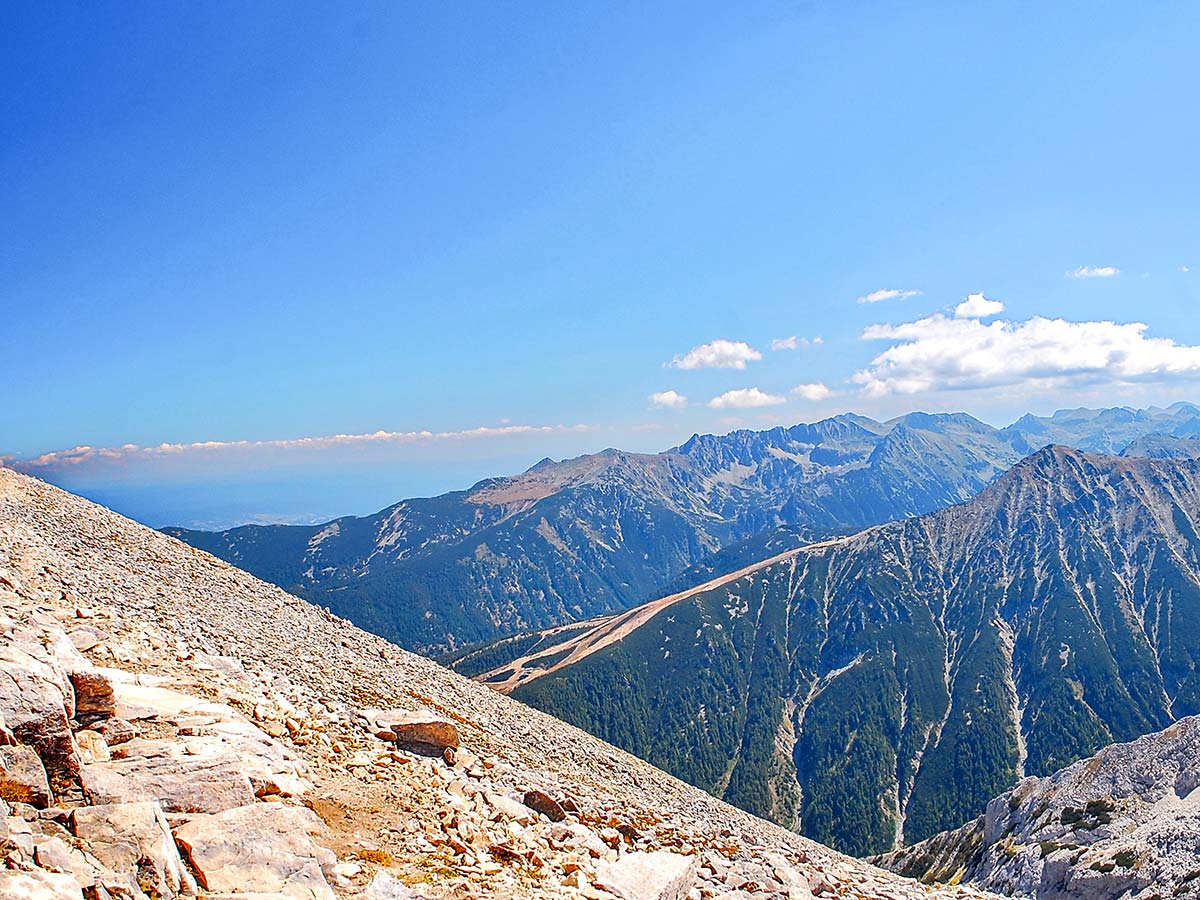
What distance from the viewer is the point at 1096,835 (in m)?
91.7

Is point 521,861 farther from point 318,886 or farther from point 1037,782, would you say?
point 1037,782

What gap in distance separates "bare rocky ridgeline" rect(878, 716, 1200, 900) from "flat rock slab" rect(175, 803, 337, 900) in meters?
74.3

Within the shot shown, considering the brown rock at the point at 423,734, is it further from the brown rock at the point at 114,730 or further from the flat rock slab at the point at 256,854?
the flat rock slab at the point at 256,854

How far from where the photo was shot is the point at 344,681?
35.5 metres

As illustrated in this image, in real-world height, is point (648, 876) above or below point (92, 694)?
below

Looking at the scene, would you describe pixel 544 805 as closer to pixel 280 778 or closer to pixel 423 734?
pixel 423 734

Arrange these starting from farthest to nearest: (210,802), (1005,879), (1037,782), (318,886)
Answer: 1. (1037,782)
2. (1005,879)
3. (210,802)
4. (318,886)

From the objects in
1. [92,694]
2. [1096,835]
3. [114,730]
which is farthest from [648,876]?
[1096,835]

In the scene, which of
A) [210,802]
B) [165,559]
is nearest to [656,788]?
[210,802]

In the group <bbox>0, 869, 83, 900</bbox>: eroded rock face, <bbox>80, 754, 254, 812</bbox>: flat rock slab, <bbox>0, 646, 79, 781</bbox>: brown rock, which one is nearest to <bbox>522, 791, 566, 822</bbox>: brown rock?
<bbox>80, 754, 254, 812</bbox>: flat rock slab

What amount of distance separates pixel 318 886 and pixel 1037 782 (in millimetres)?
152300

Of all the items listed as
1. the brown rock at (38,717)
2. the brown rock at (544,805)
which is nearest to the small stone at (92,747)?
the brown rock at (38,717)

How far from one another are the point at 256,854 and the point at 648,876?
1152 centimetres

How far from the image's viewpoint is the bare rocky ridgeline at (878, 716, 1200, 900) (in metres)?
69.8
